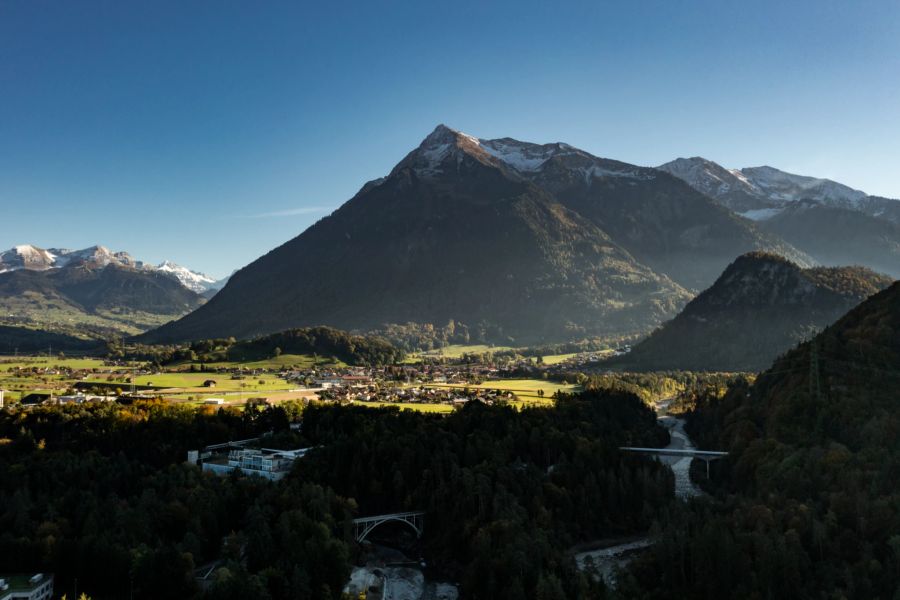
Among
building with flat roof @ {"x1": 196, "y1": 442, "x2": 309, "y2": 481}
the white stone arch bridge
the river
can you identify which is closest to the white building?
building with flat roof @ {"x1": 196, "y1": 442, "x2": 309, "y2": 481}

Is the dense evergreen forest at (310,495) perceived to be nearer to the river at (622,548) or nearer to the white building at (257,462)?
the river at (622,548)

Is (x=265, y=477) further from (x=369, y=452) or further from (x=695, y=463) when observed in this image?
(x=695, y=463)

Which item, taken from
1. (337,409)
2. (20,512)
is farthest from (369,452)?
(20,512)

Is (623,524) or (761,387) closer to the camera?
(623,524)

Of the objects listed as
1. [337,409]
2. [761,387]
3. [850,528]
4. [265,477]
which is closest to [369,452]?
[265,477]

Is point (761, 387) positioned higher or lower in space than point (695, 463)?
higher

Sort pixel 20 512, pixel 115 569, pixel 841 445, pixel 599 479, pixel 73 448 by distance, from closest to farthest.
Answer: pixel 115 569
pixel 20 512
pixel 841 445
pixel 599 479
pixel 73 448

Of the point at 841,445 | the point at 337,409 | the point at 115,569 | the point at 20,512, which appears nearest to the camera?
the point at 115,569
